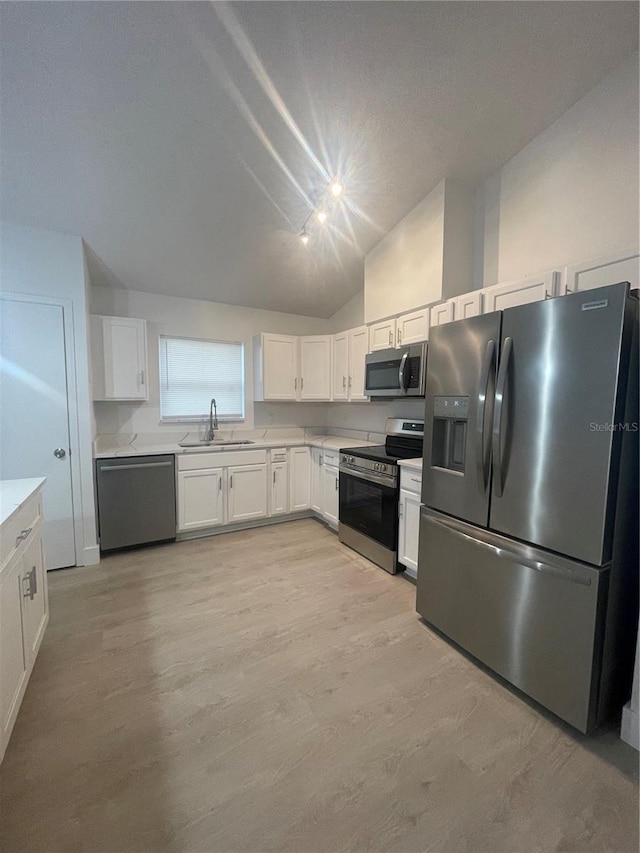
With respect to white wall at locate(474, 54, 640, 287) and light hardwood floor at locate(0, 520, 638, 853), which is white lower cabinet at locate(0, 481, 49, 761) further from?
white wall at locate(474, 54, 640, 287)

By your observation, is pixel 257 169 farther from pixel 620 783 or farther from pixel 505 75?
pixel 620 783

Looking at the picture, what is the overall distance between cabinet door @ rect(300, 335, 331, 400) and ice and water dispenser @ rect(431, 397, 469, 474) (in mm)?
2151

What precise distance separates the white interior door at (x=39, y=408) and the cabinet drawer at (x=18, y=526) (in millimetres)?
971

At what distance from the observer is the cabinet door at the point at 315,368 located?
4195 millimetres

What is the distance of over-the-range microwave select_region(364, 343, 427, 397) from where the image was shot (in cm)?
287

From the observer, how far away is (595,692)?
1487 mm

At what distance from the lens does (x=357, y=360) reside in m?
3.76

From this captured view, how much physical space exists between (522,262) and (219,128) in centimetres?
227

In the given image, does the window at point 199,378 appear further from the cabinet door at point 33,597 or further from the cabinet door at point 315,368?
the cabinet door at point 33,597

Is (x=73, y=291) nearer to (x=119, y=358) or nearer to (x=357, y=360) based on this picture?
(x=119, y=358)

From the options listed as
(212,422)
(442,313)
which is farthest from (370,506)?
(212,422)

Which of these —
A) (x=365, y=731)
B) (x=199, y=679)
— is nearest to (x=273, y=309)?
(x=199, y=679)

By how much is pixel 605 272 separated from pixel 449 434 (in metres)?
1.19

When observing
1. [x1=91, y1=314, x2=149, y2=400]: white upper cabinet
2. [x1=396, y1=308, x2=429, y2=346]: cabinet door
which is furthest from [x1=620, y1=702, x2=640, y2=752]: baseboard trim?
[x1=91, y1=314, x2=149, y2=400]: white upper cabinet
